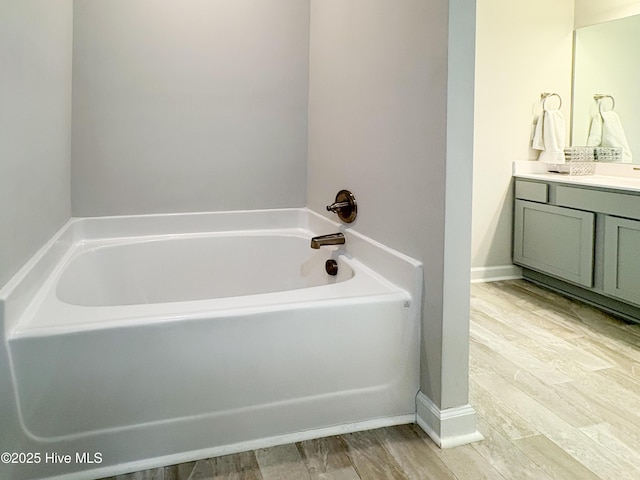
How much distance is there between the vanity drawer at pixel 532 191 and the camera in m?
3.29

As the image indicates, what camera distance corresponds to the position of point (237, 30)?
2537mm

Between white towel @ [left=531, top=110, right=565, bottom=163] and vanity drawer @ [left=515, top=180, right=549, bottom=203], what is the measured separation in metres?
0.25

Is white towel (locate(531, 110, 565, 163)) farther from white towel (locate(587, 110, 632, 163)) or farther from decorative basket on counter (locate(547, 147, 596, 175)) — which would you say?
white towel (locate(587, 110, 632, 163))

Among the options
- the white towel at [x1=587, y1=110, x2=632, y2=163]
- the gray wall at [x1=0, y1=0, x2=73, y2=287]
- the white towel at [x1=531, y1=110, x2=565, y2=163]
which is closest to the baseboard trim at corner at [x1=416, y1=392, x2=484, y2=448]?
the gray wall at [x1=0, y1=0, x2=73, y2=287]

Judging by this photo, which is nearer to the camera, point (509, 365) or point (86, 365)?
point (86, 365)

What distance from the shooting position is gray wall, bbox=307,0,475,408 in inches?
58.2

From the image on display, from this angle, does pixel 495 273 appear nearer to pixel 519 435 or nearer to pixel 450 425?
pixel 519 435

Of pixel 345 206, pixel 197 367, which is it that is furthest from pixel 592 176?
pixel 197 367

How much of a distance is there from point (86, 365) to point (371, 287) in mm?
923

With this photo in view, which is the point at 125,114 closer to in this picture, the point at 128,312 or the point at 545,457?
the point at 128,312

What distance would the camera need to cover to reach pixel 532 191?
3.39 meters

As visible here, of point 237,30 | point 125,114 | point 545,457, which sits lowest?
point 545,457

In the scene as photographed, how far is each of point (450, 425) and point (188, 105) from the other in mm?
1947

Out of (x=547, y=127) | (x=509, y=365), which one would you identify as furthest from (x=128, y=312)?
(x=547, y=127)
